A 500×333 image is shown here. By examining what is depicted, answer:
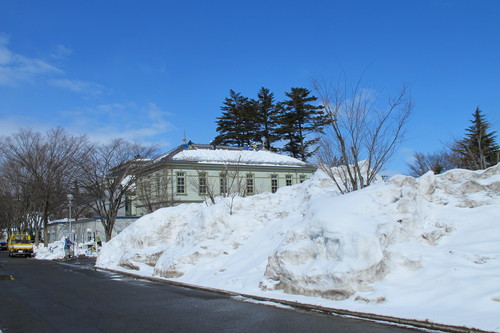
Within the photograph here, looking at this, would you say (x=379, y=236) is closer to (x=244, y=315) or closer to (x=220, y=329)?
(x=244, y=315)

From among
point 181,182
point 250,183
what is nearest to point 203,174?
point 181,182

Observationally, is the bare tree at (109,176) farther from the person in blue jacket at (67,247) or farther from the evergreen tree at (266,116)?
the evergreen tree at (266,116)

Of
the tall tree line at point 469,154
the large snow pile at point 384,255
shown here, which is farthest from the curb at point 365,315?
the tall tree line at point 469,154

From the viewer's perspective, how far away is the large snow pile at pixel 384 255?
9133 millimetres

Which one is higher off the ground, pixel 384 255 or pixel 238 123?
pixel 238 123

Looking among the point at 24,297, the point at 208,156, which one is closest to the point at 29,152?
the point at 208,156

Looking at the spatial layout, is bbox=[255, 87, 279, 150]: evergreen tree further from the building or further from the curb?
the curb

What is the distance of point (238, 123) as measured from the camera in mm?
70438

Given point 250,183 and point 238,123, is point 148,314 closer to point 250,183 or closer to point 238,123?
point 250,183

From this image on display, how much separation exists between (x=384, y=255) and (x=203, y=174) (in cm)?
3250

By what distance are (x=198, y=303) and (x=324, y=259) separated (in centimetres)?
337

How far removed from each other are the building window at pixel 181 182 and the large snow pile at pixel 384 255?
28779 mm

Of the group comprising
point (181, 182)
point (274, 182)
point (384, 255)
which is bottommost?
point (384, 255)

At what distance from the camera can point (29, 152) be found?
41.9 metres
